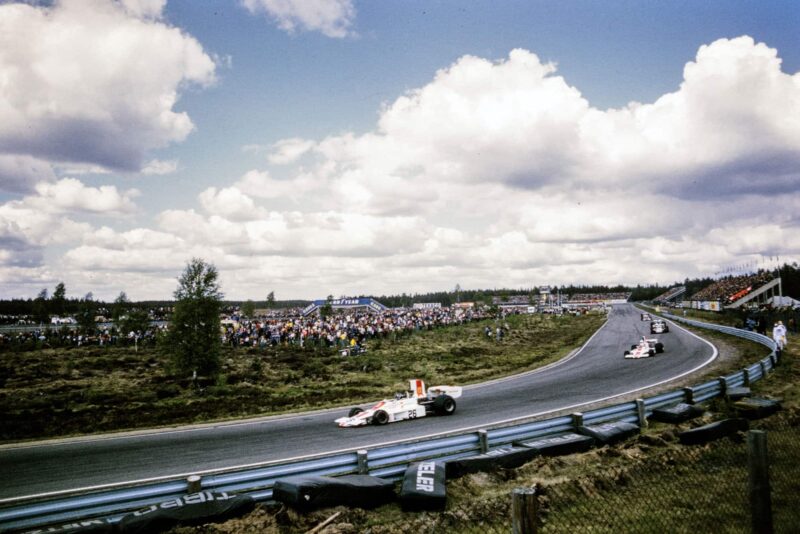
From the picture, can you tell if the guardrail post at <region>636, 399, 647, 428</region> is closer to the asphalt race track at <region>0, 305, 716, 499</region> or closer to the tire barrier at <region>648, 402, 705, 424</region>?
the tire barrier at <region>648, 402, 705, 424</region>

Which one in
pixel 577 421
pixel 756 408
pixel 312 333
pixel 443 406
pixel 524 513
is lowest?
pixel 443 406

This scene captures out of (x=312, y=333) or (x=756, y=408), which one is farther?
(x=312, y=333)

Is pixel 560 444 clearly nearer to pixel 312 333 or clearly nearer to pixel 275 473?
pixel 275 473

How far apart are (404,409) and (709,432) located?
26.5 feet

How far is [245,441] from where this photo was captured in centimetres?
1305

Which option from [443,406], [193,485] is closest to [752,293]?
[443,406]

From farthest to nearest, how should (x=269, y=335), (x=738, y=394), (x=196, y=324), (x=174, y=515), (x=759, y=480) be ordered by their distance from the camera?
(x=269, y=335)
(x=196, y=324)
(x=738, y=394)
(x=174, y=515)
(x=759, y=480)

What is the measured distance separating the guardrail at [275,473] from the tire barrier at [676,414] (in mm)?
392

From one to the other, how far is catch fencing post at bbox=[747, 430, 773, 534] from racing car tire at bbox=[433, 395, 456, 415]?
11.4 m

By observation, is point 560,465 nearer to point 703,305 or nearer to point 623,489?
point 623,489

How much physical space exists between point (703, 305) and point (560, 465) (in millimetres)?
94537

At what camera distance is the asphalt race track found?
1089cm

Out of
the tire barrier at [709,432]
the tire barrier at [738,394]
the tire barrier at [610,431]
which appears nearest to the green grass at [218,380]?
the tire barrier at [610,431]

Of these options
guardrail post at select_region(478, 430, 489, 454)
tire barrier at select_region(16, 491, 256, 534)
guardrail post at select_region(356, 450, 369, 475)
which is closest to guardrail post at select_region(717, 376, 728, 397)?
guardrail post at select_region(478, 430, 489, 454)
